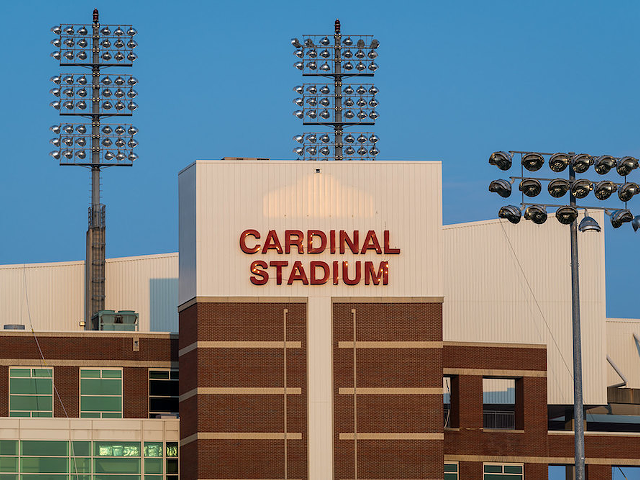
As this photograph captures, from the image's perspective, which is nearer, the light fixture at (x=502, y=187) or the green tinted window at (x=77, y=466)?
the light fixture at (x=502, y=187)

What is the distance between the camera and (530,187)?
54875 millimetres

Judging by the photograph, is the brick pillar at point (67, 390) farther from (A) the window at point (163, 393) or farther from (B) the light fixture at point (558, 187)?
(B) the light fixture at point (558, 187)

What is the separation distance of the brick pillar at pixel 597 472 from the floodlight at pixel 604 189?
33476 mm

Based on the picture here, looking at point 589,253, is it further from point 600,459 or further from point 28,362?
point 28,362

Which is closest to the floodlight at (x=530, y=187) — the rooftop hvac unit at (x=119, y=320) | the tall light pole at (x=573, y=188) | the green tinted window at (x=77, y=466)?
the tall light pole at (x=573, y=188)

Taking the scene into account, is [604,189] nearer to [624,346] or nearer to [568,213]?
[568,213]

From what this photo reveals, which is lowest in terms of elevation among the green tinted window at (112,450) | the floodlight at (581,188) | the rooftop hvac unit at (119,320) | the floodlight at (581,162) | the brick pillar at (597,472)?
the brick pillar at (597,472)

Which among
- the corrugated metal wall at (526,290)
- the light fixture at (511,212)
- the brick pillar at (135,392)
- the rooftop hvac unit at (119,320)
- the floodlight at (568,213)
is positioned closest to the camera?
the floodlight at (568,213)

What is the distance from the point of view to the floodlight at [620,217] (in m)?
53.9

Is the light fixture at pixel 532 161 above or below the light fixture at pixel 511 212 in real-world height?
above

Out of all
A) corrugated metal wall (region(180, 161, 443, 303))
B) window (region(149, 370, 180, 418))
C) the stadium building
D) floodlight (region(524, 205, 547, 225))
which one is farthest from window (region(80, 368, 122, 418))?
floodlight (region(524, 205, 547, 225))

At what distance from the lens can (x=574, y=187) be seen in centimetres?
→ 5331

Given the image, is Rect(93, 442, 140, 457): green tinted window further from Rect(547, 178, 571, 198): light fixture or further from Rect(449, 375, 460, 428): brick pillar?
Rect(547, 178, 571, 198): light fixture

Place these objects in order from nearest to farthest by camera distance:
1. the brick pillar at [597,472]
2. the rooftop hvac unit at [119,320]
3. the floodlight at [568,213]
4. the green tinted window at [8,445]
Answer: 1. the floodlight at [568,213]
2. the green tinted window at [8,445]
3. the brick pillar at [597,472]
4. the rooftop hvac unit at [119,320]
